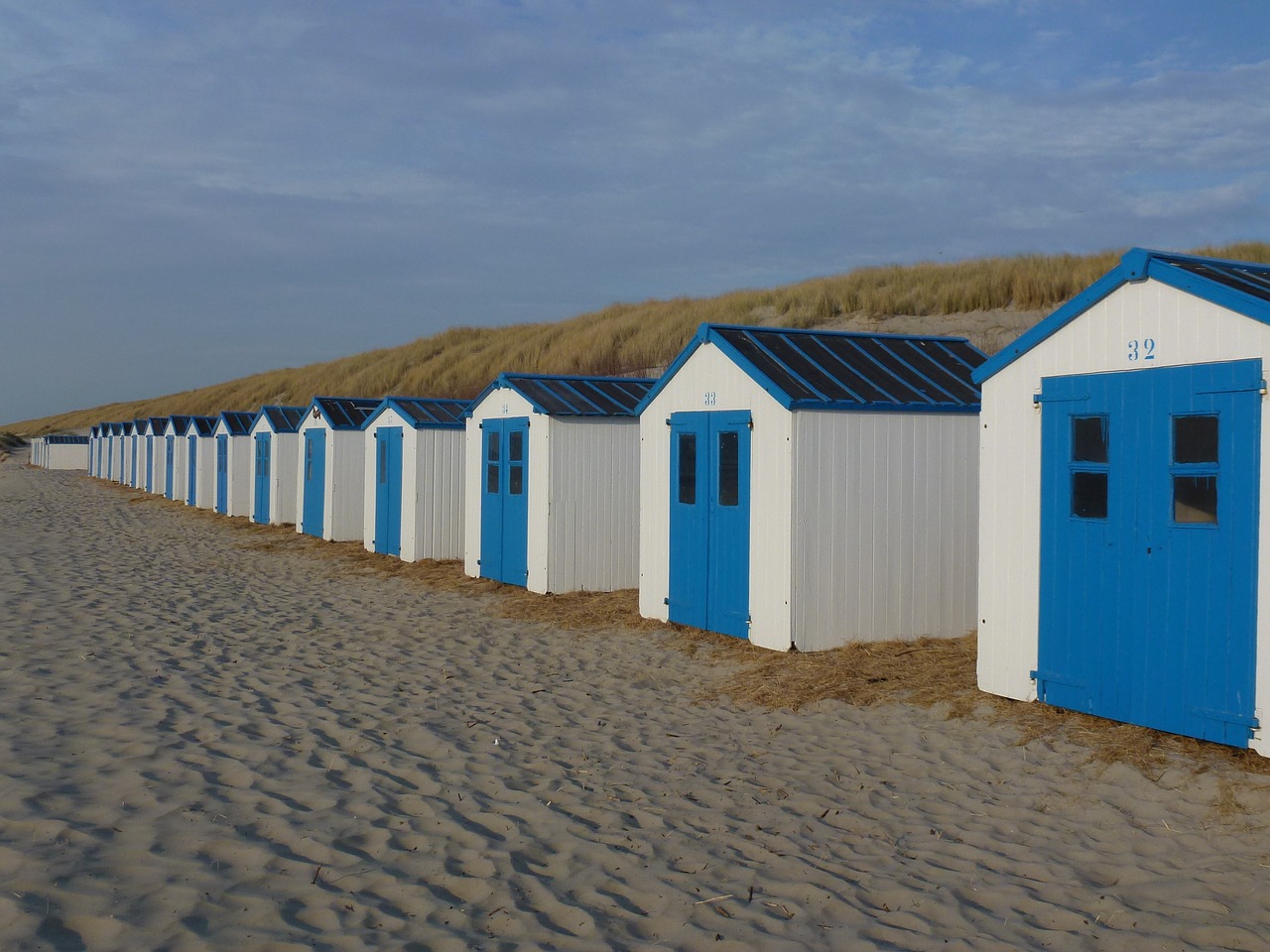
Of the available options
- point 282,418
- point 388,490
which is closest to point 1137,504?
point 388,490

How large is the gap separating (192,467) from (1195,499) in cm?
3015

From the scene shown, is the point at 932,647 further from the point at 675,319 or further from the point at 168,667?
the point at 675,319

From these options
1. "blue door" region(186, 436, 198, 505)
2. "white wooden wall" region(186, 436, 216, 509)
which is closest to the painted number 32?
"white wooden wall" region(186, 436, 216, 509)

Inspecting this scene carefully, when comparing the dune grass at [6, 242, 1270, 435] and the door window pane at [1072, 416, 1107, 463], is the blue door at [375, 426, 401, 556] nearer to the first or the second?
the door window pane at [1072, 416, 1107, 463]

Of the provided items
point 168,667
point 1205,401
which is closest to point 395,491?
point 168,667

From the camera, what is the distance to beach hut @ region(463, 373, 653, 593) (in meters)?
13.7

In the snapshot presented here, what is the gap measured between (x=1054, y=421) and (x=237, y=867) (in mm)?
5658

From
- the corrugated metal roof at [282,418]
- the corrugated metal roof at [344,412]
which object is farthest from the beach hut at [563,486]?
the corrugated metal roof at [282,418]

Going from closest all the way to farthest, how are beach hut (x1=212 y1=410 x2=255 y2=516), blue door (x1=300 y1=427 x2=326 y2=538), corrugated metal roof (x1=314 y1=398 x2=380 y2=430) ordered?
1. corrugated metal roof (x1=314 y1=398 x2=380 y2=430)
2. blue door (x1=300 y1=427 x2=326 y2=538)
3. beach hut (x1=212 y1=410 x2=255 y2=516)

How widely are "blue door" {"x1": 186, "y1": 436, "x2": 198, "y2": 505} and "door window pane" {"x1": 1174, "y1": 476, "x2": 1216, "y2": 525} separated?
29.0 meters

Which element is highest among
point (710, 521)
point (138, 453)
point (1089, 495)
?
point (138, 453)

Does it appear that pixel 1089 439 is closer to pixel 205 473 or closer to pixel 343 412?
pixel 343 412

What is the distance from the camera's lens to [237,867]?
479 cm

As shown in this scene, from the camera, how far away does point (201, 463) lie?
30891 mm
